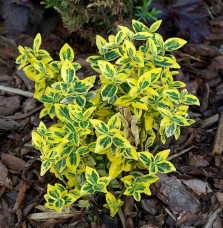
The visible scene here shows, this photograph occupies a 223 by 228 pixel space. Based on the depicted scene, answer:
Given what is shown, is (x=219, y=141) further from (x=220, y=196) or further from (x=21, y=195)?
(x=21, y=195)

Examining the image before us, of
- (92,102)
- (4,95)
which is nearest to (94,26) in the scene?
(4,95)

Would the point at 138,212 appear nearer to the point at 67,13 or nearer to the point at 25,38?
the point at 67,13

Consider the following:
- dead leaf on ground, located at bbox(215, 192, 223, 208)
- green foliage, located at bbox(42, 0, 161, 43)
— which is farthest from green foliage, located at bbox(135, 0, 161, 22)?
dead leaf on ground, located at bbox(215, 192, 223, 208)

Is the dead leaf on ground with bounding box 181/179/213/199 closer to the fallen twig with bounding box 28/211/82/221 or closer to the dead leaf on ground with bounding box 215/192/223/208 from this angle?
the dead leaf on ground with bounding box 215/192/223/208

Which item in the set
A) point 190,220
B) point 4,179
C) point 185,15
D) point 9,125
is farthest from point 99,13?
point 190,220

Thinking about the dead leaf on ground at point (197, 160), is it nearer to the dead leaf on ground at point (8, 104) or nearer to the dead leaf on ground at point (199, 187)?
the dead leaf on ground at point (199, 187)
